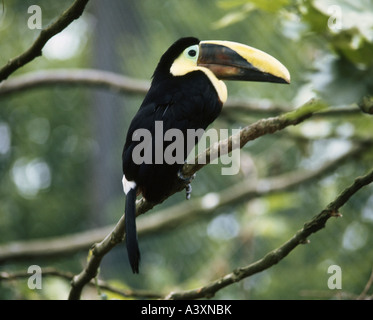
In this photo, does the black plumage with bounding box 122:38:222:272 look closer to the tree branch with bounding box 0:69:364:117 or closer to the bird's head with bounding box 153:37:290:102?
the bird's head with bounding box 153:37:290:102

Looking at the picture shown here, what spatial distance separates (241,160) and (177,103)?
1.43 meters

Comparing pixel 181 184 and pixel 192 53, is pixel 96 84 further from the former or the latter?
pixel 181 184

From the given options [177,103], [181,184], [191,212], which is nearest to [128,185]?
[181,184]

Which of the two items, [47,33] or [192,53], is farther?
[192,53]

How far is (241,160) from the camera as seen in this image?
290 cm

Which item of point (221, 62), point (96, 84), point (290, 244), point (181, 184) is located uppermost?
point (96, 84)

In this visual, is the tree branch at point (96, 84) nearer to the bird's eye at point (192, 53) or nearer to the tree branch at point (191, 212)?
the tree branch at point (191, 212)

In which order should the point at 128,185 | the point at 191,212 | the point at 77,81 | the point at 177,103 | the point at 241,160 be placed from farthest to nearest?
1. the point at 241,160
2. the point at 191,212
3. the point at 77,81
4. the point at 177,103
5. the point at 128,185

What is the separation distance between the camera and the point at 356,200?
3.02m

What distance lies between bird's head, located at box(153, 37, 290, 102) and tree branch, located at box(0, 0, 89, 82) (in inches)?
16.3
